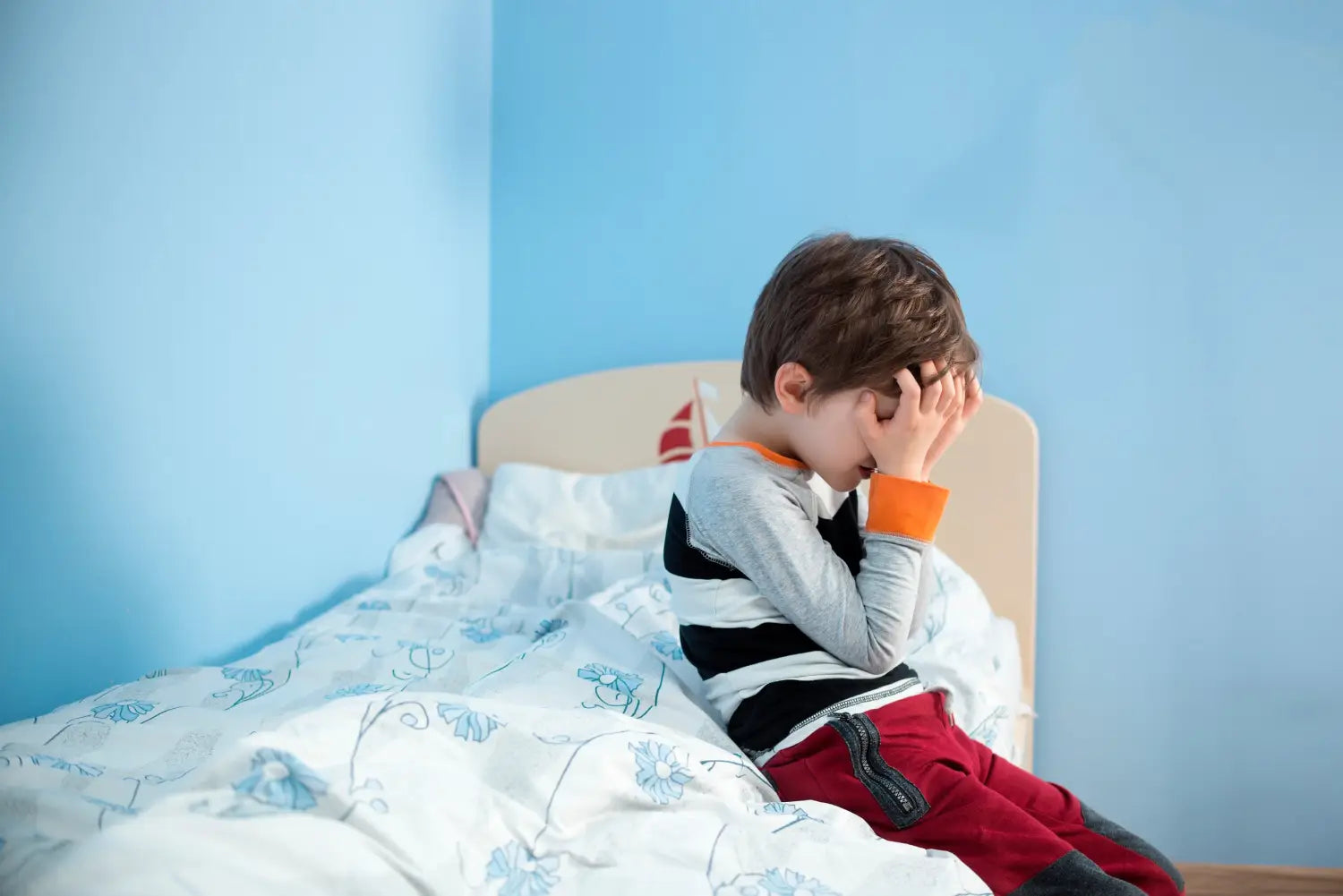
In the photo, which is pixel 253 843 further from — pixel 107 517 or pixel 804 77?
pixel 804 77

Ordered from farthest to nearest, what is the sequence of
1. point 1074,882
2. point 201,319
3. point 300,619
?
point 300,619 → point 201,319 → point 1074,882

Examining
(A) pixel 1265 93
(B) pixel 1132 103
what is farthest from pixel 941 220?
(A) pixel 1265 93

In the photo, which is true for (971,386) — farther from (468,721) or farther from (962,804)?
(468,721)

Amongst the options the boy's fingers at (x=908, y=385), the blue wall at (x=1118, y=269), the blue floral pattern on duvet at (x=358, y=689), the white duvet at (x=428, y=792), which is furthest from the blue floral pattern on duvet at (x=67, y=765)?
the blue wall at (x=1118, y=269)

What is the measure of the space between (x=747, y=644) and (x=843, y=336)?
0.31m

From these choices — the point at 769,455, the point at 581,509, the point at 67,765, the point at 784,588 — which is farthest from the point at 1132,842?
Answer: the point at 581,509

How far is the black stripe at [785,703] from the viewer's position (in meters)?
0.93

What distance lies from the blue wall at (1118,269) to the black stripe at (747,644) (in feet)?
3.59

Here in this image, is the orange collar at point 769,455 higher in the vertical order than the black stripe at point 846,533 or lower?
higher

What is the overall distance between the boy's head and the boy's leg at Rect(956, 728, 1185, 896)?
12.3 inches

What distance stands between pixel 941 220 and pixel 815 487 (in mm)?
1073

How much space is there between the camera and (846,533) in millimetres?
1049

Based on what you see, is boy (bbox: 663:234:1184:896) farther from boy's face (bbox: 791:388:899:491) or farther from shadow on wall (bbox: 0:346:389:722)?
shadow on wall (bbox: 0:346:389:722)

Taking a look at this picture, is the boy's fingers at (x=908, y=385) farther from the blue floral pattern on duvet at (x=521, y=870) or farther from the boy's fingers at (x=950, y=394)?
the blue floral pattern on duvet at (x=521, y=870)
